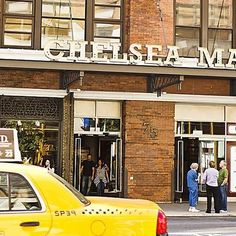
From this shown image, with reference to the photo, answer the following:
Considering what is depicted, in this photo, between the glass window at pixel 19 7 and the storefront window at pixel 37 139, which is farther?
the glass window at pixel 19 7

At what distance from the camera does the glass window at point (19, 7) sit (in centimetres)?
2033

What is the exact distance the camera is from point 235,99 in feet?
69.3

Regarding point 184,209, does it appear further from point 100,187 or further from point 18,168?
point 18,168

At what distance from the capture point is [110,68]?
→ 1845 cm

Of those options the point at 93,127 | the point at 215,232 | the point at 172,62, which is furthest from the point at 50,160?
the point at 215,232

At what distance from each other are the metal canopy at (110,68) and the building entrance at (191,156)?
3.22m

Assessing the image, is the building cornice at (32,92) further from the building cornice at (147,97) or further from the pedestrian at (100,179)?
the pedestrian at (100,179)

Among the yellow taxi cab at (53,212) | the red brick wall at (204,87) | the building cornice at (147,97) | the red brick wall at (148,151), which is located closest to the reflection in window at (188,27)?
the red brick wall at (204,87)

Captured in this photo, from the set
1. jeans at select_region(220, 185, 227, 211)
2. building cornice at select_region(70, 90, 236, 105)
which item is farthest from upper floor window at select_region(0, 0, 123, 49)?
jeans at select_region(220, 185, 227, 211)

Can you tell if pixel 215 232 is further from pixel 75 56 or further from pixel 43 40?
pixel 43 40

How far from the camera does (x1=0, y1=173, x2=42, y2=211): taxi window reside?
5.50 metres

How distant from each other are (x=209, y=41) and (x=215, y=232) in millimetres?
10505

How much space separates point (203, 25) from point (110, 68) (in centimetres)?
512

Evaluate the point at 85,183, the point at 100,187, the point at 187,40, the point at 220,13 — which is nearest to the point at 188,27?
the point at 187,40
